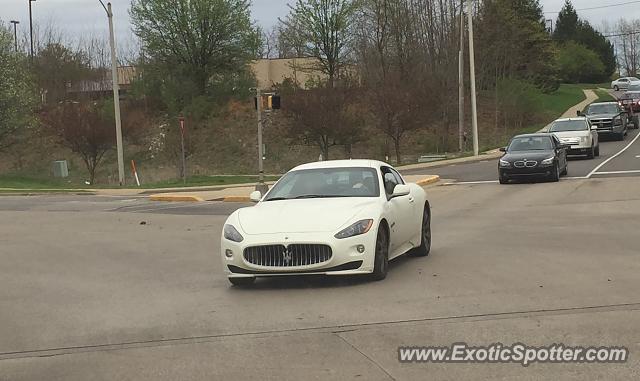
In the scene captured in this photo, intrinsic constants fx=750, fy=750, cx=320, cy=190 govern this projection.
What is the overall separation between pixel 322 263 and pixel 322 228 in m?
0.39

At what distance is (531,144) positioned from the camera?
24281 millimetres

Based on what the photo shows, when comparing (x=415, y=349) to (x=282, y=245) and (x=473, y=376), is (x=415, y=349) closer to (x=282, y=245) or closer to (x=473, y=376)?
(x=473, y=376)

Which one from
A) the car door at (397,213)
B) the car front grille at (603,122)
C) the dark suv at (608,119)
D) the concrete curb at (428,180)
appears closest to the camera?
the car door at (397,213)

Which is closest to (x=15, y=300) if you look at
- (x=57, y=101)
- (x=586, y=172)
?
(x=586, y=172)

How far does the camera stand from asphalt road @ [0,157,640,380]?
570 cm

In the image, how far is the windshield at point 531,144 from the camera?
24.0m

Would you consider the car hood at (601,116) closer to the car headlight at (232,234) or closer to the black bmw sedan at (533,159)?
the black bmw sedan at (533,159)

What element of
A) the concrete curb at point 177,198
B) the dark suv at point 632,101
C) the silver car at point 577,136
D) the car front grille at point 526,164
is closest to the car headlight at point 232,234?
the concrete curb at point 177,198

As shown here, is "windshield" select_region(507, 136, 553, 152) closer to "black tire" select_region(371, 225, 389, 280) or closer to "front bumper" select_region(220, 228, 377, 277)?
"black tire" select_region(371, 225, 389, 280)

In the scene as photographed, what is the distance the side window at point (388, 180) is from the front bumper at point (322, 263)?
4.67 feet

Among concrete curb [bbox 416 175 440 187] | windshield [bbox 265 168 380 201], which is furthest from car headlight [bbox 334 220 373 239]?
concrete curb [bbox 416 175 440 187]

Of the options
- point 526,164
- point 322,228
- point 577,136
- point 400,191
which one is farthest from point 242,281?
point 577,136

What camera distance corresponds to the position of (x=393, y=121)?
39.8m

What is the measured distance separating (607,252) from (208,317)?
598cm
